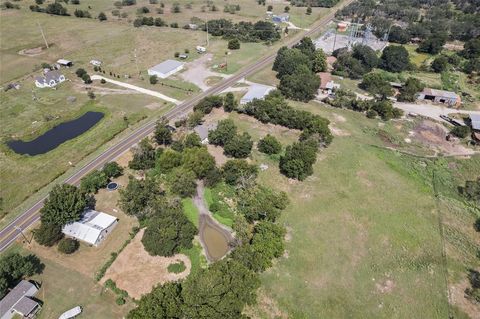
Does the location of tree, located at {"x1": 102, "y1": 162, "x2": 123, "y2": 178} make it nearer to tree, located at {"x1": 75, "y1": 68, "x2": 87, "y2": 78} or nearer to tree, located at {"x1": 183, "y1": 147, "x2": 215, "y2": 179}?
tree, located at {"x1": 183, "y1": 147, "x2": 215, "y2": 179}

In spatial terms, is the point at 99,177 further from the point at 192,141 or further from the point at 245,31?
the point at 245,31

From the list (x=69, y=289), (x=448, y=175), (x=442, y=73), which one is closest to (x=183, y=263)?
(x=69, y=289)

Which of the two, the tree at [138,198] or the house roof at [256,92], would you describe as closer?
the tree at [138,198]

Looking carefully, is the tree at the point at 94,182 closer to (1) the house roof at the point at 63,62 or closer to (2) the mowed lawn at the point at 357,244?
(2) the mowed lawn at the point at 357,244

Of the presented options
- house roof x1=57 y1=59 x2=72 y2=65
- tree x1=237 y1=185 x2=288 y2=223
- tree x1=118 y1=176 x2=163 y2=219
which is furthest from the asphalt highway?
house roof x1=57 y1=59 x2=72 y2=65

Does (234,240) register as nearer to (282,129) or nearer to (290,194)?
(290,194)

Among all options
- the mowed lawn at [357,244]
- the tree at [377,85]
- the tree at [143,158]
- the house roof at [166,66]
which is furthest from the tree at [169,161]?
the tree at [377,85]
